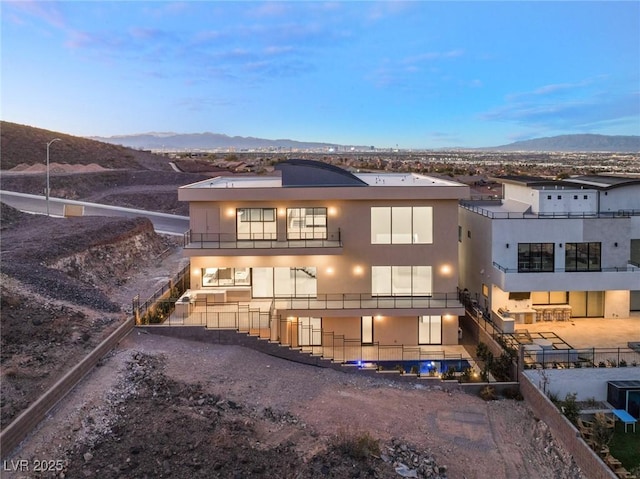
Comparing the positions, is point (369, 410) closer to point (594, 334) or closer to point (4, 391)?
point (4, 391)

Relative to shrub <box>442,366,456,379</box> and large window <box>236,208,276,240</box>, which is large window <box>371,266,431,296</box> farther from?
large window <box>236,208,276,240</box>

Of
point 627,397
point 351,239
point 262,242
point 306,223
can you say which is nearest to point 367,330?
point 351,239

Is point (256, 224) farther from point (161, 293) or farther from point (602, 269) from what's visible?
point (602, 269)

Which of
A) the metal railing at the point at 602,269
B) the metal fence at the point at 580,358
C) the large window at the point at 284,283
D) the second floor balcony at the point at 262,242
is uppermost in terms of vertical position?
the second floor balcony at the point at 262,242

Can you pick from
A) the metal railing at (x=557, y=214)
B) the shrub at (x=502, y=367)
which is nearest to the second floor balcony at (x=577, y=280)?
the metal railing at (x=557, y=214)

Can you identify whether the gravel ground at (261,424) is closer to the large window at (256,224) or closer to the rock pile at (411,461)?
the rock pile at (411,461)

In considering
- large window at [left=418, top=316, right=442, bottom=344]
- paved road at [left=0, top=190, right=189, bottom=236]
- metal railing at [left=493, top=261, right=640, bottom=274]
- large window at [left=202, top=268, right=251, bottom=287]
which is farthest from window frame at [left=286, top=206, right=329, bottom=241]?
paved road at [left=0, top=190, right=189, bottom=236]
